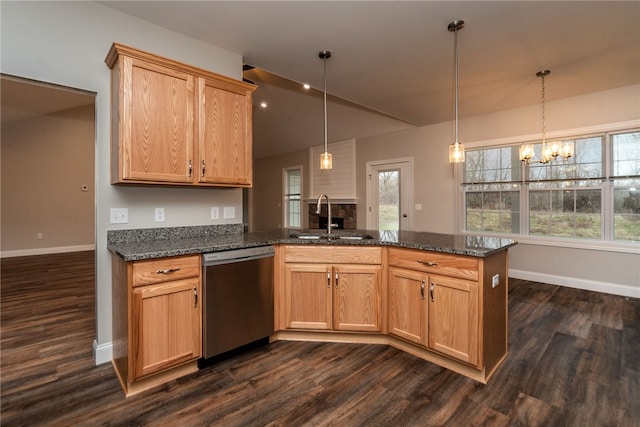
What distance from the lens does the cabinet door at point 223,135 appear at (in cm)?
241

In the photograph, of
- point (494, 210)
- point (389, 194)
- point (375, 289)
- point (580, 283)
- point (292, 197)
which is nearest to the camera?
point (375, 289)

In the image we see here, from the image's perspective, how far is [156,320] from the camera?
1912 millimetres

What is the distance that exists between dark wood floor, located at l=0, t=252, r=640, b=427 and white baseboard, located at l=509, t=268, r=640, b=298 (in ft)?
3.87

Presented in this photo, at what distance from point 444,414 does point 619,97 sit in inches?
176

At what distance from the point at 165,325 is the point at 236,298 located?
0.48 m

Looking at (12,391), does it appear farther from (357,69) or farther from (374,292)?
(357,69)

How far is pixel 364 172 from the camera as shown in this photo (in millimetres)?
6340

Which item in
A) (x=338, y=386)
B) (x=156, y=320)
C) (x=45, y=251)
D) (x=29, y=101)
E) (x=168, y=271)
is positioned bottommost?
(x=338, y=386)

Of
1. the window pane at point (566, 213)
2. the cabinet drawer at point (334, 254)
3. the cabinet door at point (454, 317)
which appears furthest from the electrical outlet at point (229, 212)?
the window pane at point (566, 213)

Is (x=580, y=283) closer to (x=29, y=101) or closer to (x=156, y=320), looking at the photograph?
(x=156, y=320)

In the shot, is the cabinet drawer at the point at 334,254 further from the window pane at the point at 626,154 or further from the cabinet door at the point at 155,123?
the window pane at the point at 626,154

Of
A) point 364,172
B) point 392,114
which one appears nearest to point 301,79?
point 392,114

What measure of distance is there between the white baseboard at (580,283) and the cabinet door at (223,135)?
431 cm

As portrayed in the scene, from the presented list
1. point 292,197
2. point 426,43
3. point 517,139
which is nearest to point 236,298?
point 426,43
